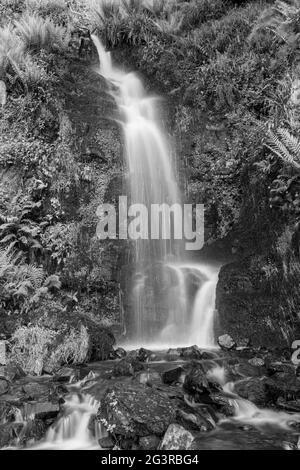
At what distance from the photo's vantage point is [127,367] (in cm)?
662

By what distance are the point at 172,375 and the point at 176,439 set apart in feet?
5.85

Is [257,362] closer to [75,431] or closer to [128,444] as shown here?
[128,444]

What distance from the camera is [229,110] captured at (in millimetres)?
10875

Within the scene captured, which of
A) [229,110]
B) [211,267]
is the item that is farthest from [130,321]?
[229,110]

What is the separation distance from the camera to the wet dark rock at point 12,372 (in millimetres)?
6699

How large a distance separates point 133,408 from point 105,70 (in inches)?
459

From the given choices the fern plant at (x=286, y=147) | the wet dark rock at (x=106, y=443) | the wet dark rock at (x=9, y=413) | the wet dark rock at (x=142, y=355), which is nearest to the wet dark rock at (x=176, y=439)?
the wet dark rock at (x=106, y=443)

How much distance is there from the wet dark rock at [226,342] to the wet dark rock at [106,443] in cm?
348

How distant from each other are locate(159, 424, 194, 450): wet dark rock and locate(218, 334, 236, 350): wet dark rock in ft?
11.3

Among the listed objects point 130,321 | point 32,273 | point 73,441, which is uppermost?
point 32,273

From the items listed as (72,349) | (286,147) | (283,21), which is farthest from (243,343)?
(283,21)

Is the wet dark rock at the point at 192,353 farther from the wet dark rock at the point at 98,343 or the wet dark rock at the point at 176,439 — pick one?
the wet dark rock at the point at 176,439

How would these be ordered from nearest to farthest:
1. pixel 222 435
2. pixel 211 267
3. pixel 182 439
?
pixel 182 439
pixel 222 435
pixel 211 267

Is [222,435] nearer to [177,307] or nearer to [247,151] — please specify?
[177,307]
